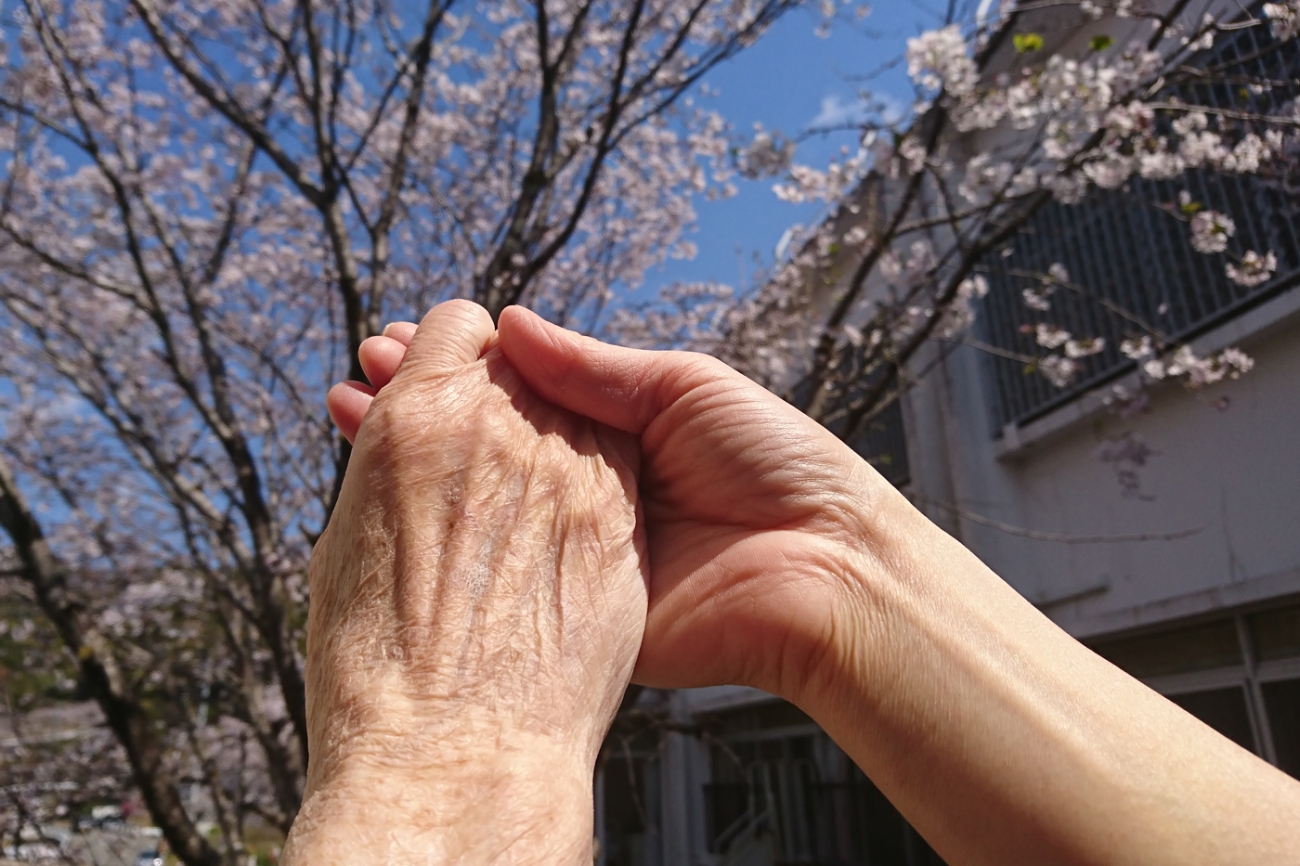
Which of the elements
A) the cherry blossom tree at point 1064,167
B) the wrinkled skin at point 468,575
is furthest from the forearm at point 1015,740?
the cherry blossom tree at point 1064,167

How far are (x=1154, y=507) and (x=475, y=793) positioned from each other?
5436 mm

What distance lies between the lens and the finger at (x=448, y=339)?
1.66 m

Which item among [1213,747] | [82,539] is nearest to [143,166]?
[82,539]

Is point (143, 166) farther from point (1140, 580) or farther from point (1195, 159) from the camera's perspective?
point (1140, 580)

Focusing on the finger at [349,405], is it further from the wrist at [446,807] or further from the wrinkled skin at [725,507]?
the wrist at [446,807]

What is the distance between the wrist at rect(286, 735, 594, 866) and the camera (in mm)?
961

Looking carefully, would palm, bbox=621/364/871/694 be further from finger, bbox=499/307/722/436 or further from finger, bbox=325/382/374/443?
finger, bbox=325/382/374/443

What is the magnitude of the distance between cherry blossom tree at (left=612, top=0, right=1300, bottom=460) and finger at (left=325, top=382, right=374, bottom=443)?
2.90 m

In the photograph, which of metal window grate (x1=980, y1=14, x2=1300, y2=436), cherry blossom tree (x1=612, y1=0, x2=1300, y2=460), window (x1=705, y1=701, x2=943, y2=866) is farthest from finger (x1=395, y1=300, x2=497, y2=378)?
window (x1=705, y1=701, x2=943, y2=866)

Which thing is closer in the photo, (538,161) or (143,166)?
(538,161)

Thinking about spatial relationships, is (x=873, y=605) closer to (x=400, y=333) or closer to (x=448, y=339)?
(x=448, y=339)

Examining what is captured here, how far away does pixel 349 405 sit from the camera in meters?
1.88

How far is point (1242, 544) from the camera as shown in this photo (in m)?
4.65

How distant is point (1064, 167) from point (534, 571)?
4.18m
